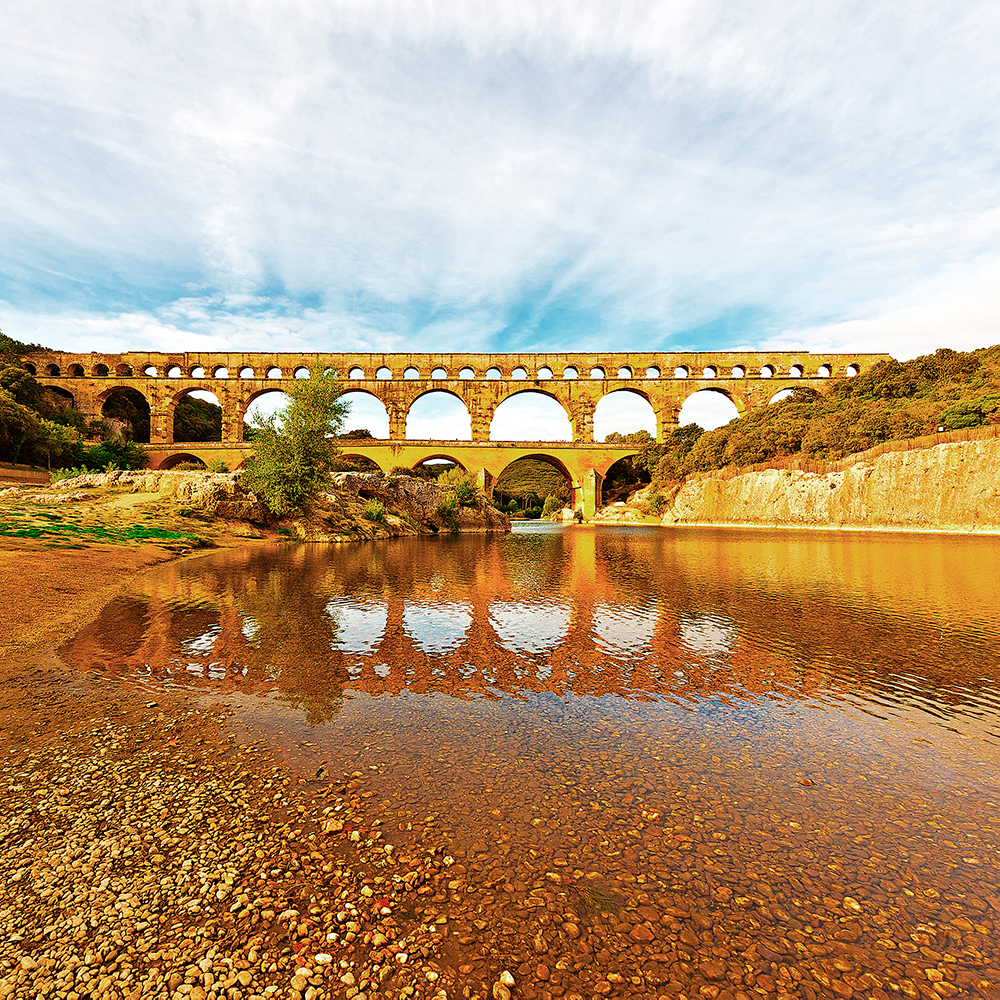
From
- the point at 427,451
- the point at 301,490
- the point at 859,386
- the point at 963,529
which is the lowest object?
the point at 963,529

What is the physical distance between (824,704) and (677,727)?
4.91 ft

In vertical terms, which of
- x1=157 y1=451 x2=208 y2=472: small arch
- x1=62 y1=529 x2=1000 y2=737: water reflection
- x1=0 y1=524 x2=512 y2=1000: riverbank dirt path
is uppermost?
x1=157 y1=451 x2=208 y2=472: small arch

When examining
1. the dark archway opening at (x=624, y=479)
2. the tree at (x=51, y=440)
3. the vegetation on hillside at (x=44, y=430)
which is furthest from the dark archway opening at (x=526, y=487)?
the tree at (x=51, y=440)

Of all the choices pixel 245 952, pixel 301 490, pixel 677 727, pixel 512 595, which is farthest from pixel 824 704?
pixel 301 490

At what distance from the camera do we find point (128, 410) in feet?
187

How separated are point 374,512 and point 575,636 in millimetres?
24528

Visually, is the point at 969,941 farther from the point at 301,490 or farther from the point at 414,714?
the point at 301,490

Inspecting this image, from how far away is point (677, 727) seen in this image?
12.3 feet

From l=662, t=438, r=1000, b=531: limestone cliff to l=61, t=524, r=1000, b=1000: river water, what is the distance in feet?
88.5

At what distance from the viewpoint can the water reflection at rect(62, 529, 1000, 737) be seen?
4602 mm

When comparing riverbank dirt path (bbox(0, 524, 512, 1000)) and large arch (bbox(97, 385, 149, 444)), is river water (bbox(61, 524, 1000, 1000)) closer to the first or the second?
riverbank dirt path (bbox(0, 524, 512, 1000))

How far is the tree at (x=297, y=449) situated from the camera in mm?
23688

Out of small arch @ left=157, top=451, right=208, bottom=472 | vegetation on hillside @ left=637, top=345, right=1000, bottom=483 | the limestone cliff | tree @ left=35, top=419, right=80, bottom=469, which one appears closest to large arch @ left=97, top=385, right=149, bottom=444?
small arch @ left=157, top=451, right=208, bottom=472

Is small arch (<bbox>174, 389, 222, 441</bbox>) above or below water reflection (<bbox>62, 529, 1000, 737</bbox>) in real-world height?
above
